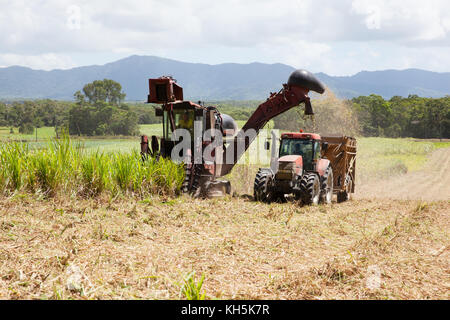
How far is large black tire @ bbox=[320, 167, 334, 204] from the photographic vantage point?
1288 centimetres

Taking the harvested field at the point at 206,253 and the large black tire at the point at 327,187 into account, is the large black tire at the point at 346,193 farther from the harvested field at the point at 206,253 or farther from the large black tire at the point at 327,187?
the harvested field at the point at 206,253

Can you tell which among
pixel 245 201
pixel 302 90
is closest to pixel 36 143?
pixel 245 201

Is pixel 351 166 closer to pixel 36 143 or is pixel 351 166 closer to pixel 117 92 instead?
pixel 36 143

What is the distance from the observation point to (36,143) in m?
9.66

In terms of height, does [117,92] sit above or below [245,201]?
above

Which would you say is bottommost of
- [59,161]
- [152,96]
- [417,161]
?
[417,161]

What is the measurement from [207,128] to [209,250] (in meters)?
6.79

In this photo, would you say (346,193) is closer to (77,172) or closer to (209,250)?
(77,172)

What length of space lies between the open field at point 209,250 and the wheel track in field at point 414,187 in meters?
6.86

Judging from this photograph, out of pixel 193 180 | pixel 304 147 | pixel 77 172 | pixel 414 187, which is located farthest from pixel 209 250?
pixel 414 187

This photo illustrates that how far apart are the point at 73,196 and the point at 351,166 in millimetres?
10622

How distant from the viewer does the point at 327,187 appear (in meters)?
13.5

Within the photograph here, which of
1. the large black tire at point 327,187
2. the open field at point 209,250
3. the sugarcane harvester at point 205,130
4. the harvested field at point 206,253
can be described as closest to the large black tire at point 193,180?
the sugarcane harvester at point 205,130
